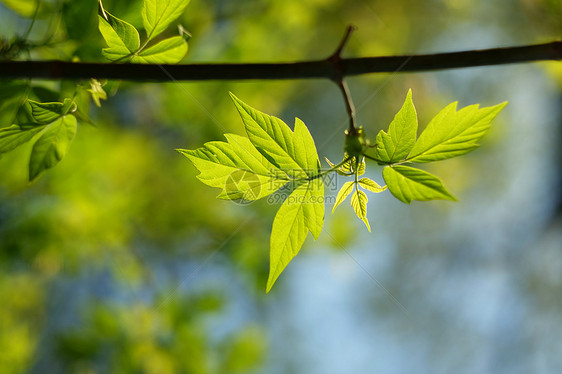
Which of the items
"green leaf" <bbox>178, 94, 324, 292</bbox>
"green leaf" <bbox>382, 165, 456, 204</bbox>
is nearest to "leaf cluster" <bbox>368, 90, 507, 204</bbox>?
"green leaf" <bbox>382, 165, 456, 204</bbox>

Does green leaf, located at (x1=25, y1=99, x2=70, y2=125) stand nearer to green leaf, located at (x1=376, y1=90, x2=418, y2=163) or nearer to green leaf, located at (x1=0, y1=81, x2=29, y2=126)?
green leaf, located at (x1=0, y1=81, x2=29, y2=126)

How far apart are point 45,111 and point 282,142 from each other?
1.10ft

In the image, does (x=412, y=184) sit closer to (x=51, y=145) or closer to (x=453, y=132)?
(x=453, y=132)

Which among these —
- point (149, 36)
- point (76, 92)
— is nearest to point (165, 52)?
point (149, 36)

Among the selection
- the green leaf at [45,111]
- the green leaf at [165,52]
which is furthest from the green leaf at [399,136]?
the green leaf at [45,111]

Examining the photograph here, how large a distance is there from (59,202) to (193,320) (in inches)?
29.2

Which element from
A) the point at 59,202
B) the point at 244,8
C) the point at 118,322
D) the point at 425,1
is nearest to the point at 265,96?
the point at 244,8

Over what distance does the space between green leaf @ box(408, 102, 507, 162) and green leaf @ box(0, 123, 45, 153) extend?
0.55 m

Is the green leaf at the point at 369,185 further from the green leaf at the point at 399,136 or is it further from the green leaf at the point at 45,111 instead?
the green leaf at the point at 45,111

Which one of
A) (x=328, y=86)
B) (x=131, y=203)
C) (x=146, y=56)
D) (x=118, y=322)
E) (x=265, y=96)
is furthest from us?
(x=328, y=86)

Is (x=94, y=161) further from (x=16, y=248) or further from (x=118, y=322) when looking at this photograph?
(x=118, y=322)

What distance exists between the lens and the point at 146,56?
59 cm

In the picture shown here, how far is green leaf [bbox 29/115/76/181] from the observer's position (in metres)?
0.57

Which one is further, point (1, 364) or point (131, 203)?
point (131, 203)
